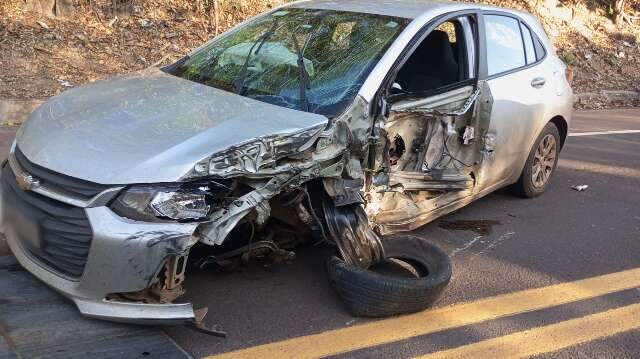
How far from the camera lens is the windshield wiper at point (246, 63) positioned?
4305mm

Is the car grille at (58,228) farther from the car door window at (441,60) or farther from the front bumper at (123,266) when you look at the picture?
the car door window at (441,60)

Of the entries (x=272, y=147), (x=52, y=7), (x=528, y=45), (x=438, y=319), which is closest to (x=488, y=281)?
(x=438, y=319)

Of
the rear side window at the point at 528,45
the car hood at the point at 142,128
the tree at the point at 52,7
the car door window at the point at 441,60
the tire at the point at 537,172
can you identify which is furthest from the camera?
the tree at the point at 52,7

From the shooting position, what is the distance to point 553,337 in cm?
366

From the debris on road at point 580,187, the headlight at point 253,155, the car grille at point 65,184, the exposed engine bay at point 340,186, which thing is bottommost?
the debris on road at point 580,187

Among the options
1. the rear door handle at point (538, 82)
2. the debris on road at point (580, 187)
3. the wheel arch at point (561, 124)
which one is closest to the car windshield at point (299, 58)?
the rear door handle at point (538, 82)

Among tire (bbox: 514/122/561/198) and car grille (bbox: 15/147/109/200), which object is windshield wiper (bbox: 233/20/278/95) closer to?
car grille (bbox: 15/147/109/200)

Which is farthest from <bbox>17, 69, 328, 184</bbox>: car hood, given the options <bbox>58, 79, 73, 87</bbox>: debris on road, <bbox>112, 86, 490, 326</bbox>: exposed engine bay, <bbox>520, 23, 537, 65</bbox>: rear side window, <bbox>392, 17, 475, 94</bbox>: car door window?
<bbox>58, 79, 73, 87</bbox>: debris on road

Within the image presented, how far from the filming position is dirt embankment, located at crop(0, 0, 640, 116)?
30.6 ft

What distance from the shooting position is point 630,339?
368 cm

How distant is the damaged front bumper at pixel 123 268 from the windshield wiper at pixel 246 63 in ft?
4.68

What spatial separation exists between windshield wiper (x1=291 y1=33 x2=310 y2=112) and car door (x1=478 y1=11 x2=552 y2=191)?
1.47 m

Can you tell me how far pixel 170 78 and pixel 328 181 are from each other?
1501mm

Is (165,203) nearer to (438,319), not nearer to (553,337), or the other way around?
(438,319)
